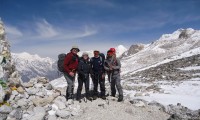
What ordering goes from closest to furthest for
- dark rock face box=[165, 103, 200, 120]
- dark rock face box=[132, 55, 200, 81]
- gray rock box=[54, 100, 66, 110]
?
dark rock face box=[165, 103, 200, 120], gray rock box=[54, 100, 66, 110], dark rock face box=[132, 55, 200, 81]

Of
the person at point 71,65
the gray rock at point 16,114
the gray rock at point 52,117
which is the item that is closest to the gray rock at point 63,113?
the gray rock at point 52,117

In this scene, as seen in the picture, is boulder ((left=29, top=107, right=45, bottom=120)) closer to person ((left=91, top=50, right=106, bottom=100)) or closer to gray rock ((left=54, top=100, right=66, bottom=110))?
gray rock ((left=54, top=100, right=66, bottom=110))

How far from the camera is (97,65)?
53.4 ft

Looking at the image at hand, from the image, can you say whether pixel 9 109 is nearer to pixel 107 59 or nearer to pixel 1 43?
pixel 1 43

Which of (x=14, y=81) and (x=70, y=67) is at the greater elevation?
(x=70, y=67)

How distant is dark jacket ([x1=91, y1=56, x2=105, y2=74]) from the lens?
16234 mm

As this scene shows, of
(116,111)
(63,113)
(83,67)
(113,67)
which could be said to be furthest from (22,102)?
(113,67)

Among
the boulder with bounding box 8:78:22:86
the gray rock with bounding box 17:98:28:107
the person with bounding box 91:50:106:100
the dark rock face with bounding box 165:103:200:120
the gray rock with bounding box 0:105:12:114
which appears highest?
the person with bounding box 91:50:106:100

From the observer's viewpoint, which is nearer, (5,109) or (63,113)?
(5,109)

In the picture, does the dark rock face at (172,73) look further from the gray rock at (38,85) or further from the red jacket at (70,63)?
the gray rock at (38,85)

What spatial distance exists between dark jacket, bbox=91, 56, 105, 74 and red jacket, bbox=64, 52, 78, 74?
3.53ft

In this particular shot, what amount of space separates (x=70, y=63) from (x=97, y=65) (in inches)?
65.0

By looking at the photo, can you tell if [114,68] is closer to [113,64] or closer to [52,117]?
[113,64]

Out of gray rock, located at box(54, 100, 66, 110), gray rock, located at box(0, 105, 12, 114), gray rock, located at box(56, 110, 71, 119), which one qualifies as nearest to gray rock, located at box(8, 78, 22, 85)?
gray rock, located at box(0, 105, 12, 114)
